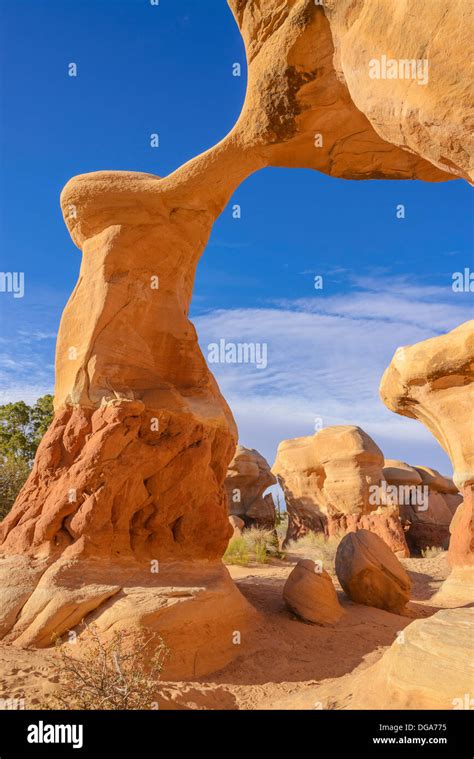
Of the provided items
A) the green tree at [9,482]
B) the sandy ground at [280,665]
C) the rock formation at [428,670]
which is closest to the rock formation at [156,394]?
the sandy ground at [280,665]

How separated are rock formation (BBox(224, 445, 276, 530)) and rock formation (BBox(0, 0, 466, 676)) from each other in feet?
50.9

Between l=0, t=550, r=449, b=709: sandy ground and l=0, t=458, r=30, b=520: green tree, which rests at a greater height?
l=0, t=458, r=30, b=520: green tree

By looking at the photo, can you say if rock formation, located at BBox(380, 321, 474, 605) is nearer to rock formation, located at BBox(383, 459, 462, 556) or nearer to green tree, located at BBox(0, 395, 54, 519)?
rock formation, located at BBox(383, 459, 462, 556)

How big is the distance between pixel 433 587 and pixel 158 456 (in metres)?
8.68

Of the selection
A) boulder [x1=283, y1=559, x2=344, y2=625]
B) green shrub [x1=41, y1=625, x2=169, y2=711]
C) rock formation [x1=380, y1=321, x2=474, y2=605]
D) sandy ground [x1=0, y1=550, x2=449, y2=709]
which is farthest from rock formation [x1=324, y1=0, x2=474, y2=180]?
rock formation [x1=380, y1=321, x2=474, y2=605]

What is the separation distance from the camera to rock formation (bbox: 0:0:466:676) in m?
5.98

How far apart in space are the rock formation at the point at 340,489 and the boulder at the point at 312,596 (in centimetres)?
1002

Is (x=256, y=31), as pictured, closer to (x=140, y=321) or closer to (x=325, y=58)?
(x=325, y=58)

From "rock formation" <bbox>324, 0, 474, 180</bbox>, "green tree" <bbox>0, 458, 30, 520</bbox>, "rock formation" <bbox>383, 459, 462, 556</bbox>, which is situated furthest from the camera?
"rock formation" <bbox>383, 459, 462, 556</bbox>

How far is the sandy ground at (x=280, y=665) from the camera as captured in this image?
4574mm

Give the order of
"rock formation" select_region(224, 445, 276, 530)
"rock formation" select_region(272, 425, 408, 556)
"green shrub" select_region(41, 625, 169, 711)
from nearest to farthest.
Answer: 1. "green shrub" select_region(41, 625, 169, 711)
2. "rock formation" select_region(272, 425, 408, 556)
3. "rock formation" select_region(224, 445, 276, 530)

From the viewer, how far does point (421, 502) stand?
71.3ft

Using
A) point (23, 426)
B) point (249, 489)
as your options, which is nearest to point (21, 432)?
point (23, 426)
